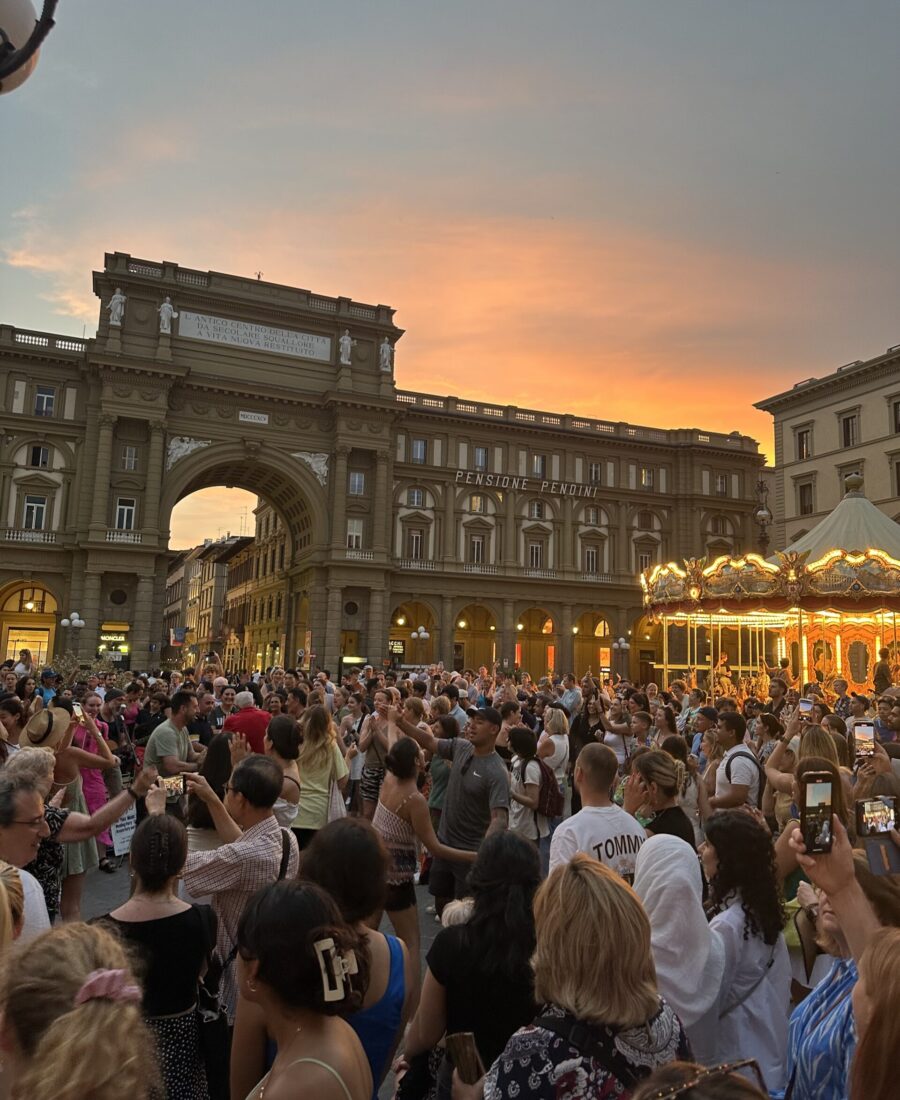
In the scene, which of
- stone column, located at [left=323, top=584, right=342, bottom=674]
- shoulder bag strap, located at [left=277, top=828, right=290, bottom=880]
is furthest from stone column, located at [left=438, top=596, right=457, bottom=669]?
shoulder bag strap, located at [left=277, top=828, right=290, bottom=880]

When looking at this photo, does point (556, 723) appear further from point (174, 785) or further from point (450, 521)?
point (450, 521)

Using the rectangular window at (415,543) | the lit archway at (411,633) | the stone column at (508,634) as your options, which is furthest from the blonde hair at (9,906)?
the stone column at (508,634)

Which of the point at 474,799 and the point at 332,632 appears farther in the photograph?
the point at 332,632

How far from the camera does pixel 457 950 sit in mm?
3090

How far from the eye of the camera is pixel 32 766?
4.19 metres

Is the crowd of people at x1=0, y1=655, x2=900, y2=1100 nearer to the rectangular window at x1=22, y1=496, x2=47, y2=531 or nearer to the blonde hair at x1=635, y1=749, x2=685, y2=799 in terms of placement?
the blonde hair at x1=635, y1=749, x2=685, y2=799

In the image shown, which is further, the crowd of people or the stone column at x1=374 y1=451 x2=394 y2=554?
the stone column at x1=374 y1=451 x2=394 y2=554

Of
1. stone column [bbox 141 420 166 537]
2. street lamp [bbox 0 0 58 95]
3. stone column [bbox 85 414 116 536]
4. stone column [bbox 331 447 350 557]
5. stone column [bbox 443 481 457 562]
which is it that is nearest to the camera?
street lamp [bbox 0 0 58 95]

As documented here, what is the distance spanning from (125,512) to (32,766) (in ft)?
128

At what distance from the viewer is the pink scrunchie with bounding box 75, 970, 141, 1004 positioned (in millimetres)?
1828

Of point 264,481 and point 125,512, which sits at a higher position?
point 264,481

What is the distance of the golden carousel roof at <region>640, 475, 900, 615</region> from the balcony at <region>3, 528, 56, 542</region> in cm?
3076

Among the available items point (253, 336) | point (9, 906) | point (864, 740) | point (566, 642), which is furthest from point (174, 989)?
point (566, 642)

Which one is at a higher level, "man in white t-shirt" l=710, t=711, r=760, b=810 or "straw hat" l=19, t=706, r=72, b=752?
"straw hat" l=19, t=706, r=72, b=752
